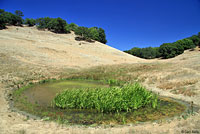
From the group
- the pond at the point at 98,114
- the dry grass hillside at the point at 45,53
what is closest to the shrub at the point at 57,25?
the dry grass hillside at the point at 45,53

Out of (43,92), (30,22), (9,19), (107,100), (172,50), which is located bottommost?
(43,92)

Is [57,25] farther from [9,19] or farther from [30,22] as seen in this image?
[9,19]

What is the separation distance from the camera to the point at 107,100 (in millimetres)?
11156

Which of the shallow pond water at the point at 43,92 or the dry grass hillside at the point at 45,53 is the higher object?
the dry grass hillside at the point at 45,53

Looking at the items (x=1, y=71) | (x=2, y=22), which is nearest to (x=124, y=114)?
(x=1, y=71)

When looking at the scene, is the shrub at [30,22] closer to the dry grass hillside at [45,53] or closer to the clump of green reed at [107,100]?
the dry grass hillside at [45,53]

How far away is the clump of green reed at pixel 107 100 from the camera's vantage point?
36.0ft

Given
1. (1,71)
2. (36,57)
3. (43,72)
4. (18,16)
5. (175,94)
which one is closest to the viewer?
(175,94)

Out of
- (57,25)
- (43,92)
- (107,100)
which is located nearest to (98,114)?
(107,100)

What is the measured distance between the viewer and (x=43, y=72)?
31.3m

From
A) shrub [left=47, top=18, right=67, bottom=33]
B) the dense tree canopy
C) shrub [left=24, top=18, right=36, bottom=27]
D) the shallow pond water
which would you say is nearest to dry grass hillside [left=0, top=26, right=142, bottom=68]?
the dense tree canopy

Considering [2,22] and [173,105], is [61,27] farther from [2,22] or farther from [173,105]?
[173,105]

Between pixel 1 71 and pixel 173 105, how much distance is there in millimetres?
27034

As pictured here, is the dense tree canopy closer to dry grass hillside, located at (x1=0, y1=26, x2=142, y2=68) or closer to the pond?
dry grass hillside, located at (x1=0, y1=26, x2=142, y2=68)
